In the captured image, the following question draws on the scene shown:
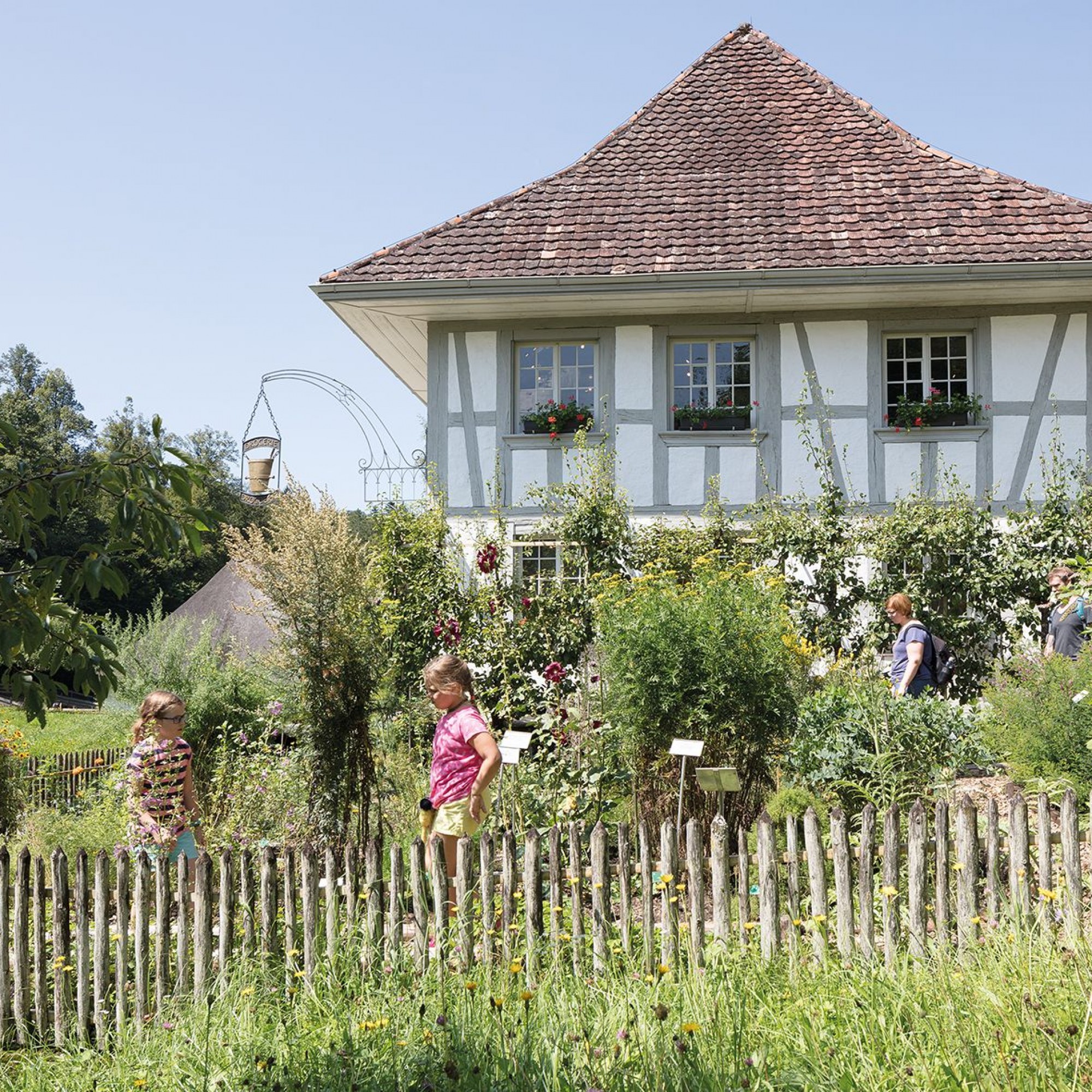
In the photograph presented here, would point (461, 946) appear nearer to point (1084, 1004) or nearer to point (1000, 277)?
point (1084, 1004)

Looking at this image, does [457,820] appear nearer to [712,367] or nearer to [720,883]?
[720,883]

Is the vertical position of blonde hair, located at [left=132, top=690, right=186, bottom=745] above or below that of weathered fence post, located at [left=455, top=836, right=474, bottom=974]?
above

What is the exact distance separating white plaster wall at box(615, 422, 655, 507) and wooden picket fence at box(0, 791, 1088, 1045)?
814 cm

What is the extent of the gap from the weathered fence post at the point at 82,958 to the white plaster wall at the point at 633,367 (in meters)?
8.95

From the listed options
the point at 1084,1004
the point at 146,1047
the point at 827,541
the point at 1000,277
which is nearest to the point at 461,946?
the point at 146,1047

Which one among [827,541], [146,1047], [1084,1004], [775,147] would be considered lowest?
[146,1047]

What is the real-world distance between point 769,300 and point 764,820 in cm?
926

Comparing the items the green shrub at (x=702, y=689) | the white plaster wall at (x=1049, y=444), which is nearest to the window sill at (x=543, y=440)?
the white plaster wall at (x=1049, y=444)

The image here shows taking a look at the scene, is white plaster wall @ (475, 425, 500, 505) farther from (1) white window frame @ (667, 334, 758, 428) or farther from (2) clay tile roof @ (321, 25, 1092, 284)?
(1) white window frame @ (667, 334, 758, 428)

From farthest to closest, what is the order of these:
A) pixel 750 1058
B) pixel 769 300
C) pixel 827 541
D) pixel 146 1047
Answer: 1. pixel 769 300
2. pixel 827 541
3. pixel 146 1047
4. pixel 750 1058

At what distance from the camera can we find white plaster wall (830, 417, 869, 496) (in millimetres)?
12789

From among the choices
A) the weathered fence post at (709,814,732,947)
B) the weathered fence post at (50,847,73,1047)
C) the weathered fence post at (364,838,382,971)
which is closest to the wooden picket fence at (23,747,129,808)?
the weathered fence post at (50,847,73,1047)

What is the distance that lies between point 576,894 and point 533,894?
0.16 m

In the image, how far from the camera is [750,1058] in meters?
3.32
